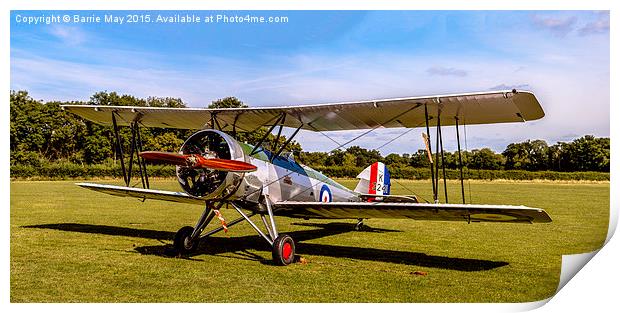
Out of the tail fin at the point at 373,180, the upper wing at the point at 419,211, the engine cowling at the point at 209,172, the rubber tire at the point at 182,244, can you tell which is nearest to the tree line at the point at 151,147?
the tail fin at the point at 373,180

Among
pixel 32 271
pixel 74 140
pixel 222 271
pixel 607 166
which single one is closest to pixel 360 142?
pixel 222 271

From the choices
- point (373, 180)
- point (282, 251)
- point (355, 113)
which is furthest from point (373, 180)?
point (282, 251)

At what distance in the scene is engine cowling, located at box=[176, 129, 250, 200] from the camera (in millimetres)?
7648

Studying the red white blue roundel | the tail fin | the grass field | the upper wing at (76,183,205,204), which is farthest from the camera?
the tail fin

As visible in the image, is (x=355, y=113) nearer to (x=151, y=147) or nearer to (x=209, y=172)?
(x=209, y=172)

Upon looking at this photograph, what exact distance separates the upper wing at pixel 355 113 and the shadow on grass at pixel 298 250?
1996mm

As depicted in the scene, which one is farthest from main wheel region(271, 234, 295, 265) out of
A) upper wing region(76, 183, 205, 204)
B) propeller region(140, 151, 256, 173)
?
upper wing region(76, 183, 205, 204)

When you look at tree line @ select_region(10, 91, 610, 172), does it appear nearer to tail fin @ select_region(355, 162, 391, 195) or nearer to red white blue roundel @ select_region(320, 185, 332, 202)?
tail fin @ select_region(355, 162, 391, 195)

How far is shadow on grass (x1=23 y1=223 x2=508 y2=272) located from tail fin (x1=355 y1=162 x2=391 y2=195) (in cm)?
Answer: 97

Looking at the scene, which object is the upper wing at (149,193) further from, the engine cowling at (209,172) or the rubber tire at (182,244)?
the engine cowling at (209,172)

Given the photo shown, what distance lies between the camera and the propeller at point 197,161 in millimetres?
6762

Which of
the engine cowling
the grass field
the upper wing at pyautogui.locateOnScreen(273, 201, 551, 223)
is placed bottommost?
the grass field

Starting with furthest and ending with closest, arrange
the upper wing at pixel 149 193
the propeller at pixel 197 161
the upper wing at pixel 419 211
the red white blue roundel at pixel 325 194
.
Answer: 1. the red white blue roundel at pixel 325 194
2. the upper wing at pixel 149 193
3. the upper wing at pixel 419 211
4. the propeller at pixel 197 161
